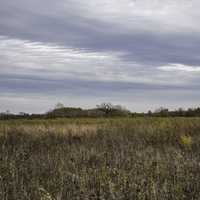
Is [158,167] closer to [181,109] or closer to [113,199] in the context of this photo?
[113,199]

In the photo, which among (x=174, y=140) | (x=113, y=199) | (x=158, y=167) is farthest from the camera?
(x=174, y=140)

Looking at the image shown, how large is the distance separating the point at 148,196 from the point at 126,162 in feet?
12.3

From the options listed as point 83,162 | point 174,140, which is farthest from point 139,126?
point 83,162

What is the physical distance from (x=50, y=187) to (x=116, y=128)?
50.7 ft

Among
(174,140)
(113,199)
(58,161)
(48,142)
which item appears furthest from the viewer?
(174,140)

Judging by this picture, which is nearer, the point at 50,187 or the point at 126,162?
the point at 50,187

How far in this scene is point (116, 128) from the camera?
2305 cm

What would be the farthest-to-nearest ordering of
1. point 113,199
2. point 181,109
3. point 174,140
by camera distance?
1. point 181,109
2. point 174,140
3. point 113,199

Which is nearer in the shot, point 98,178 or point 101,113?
point 98,178

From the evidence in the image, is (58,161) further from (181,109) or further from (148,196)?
(181,109)

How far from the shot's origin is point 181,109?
37.6 m

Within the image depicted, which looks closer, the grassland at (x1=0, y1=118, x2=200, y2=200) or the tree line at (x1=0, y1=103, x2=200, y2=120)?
the grassland at (x1=0, y1=118, x2=200, y2=200)

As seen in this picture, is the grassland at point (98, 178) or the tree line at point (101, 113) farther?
the tree line at point (101, 113)

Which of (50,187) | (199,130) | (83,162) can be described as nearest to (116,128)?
(199,130)
